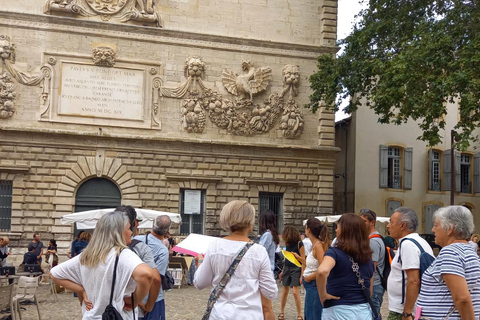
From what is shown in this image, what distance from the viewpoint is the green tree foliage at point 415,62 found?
17484 mm

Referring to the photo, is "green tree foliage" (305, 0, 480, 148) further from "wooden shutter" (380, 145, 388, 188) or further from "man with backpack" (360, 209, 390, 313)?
"man with backpack" (360, 209, 390, 313)

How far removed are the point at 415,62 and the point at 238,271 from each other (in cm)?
1464

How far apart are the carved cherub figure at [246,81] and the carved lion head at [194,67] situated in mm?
881

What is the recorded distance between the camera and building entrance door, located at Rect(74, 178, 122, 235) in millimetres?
22188

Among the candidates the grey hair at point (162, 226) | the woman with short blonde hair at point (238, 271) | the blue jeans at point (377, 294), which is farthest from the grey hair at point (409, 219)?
the grey hair at point (162, 226)

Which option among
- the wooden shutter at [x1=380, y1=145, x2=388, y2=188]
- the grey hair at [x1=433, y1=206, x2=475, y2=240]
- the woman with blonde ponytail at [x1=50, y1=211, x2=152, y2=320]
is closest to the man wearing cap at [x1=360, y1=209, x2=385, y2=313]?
the grey hair at [x1=433, y1=206, x2=475, y2=240]

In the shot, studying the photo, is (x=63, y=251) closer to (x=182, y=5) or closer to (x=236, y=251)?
(x=182, y=5)

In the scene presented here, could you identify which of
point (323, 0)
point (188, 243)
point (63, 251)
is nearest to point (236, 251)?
point (188, 243)

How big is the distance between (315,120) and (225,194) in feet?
14.1

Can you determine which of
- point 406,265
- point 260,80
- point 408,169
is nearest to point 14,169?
point 260,80

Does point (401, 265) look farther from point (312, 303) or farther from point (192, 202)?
point (192, 202)

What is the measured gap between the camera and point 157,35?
2306 centimetres

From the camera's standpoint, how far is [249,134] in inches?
941

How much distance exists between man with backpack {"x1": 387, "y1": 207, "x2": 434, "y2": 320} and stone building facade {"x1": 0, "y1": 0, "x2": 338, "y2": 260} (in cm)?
1722
